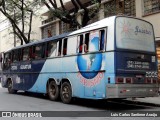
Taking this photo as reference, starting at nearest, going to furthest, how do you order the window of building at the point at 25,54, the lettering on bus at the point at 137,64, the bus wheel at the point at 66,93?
the lettering on bus at the point at 137,64, the bus wheel at the point at 66,93, the window of building at the point at 25,54

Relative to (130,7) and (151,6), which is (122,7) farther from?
(151,6)

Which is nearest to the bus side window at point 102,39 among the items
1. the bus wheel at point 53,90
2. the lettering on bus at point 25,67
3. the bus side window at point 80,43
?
the bus side window at point 80,43

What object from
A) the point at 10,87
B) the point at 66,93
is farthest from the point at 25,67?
the point at 66,93

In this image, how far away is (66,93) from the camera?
14617 millimetres

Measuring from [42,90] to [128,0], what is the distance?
8859mm

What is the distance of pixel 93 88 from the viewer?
12.6m

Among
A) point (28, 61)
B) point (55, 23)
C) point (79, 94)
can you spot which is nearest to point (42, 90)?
point (28, 61)

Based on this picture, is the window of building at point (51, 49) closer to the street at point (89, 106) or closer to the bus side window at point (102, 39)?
the street at point (89, 106)

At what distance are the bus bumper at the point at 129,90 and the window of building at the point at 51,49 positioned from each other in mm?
4605

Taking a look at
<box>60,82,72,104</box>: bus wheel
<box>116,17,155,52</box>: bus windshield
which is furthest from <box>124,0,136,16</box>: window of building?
<box>60,82,72,104</box>: bus wheel

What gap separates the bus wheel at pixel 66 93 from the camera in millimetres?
14296

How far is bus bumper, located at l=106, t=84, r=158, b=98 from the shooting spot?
38.5 feet

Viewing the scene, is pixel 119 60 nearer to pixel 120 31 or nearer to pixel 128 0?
pixel 120 31

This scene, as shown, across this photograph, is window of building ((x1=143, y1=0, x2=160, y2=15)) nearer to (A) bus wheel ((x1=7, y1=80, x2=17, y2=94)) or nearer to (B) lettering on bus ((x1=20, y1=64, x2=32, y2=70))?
(B) lettering on bus ((x1=20, y1=64, x2=32, y2=70))
